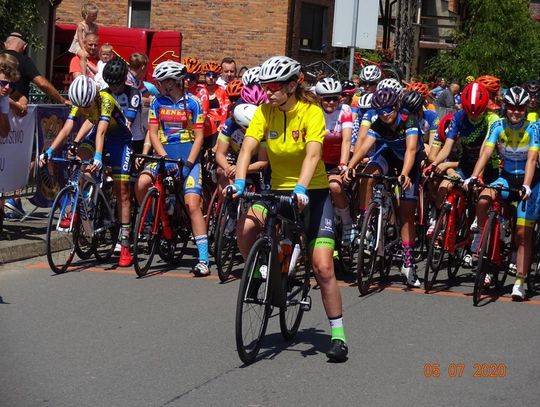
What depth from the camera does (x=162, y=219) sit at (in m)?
11.4

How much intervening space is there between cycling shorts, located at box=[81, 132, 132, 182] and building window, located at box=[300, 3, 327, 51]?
70.0ft

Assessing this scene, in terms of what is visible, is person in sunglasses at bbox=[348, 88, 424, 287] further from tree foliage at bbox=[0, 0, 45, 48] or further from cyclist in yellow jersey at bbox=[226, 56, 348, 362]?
tree foliage at bbox=[0, 0, 45, 48]

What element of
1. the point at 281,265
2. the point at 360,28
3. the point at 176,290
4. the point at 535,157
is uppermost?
the point at 360,28

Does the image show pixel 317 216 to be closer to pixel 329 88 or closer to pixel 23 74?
pixel 329 88

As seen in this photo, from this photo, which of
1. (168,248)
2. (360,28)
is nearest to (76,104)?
(168,248)

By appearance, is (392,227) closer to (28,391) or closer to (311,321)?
(311,321)

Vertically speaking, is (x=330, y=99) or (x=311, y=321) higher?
(x=330, y=99)

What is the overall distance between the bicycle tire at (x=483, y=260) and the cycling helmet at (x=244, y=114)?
246 centimetres

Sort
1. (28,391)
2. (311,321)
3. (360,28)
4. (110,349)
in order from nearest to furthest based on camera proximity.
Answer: (28,391)
(110,349)
(311,321)
(360,28)

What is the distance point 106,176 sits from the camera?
11648 mm

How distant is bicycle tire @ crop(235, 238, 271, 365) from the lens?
292 inches

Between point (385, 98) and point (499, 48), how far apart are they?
1229 inches

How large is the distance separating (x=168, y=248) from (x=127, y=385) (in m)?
4.96

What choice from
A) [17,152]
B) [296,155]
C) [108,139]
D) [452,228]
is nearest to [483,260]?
[452,228]
